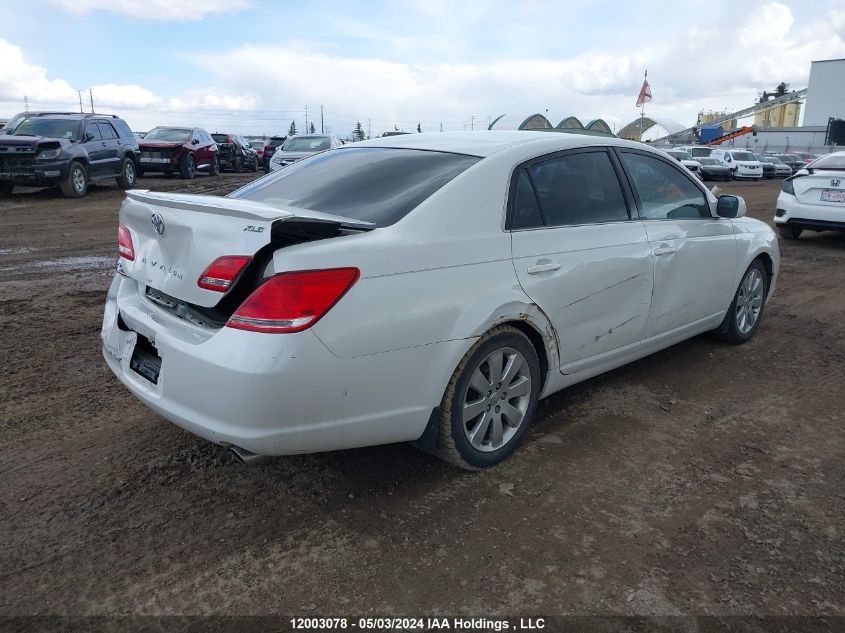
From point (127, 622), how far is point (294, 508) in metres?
0.83

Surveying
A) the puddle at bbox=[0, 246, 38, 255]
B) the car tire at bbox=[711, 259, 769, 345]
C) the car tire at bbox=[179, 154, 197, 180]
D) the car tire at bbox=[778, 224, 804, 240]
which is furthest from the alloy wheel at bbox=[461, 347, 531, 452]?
the car tire at bbox=[179, 154, 197, 180]

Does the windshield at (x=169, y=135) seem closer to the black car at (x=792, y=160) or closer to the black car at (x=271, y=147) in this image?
the black car at (x=271, y=147)

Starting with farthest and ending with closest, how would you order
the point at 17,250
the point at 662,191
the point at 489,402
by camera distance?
the point at 17,250
the point at 662,191
the point at 489,402

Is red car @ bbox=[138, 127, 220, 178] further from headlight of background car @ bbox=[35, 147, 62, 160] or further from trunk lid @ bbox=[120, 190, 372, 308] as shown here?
trunk lid @ bbox=[120, 190, 372, 308]

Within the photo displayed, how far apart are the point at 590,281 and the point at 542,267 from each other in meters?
0.40

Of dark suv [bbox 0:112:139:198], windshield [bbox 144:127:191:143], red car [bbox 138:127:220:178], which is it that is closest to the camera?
dark suv [bbox 0:112:139:198]

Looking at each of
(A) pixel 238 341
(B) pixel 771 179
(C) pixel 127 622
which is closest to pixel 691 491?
(A) pixel 238 341

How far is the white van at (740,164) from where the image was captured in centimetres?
3519

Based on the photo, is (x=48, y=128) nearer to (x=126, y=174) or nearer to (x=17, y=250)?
(x=126, y=174)

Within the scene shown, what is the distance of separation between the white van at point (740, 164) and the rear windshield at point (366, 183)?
35536mm

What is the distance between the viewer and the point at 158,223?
116 inches

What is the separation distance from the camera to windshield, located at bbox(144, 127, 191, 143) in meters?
20.4

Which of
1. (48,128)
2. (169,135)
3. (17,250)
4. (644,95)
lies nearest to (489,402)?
(17,250)

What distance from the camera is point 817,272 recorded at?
841 cm
